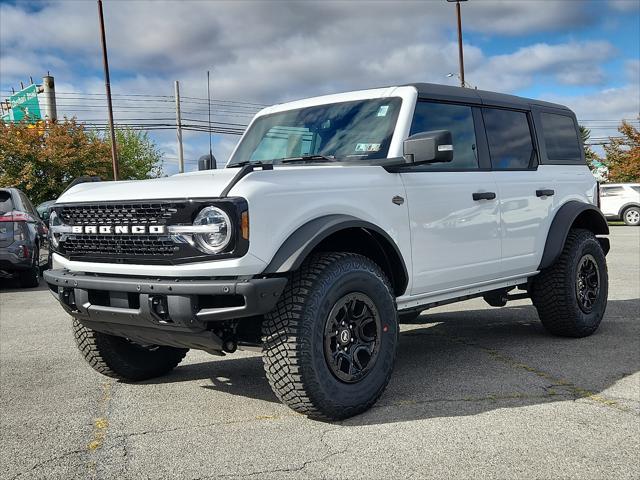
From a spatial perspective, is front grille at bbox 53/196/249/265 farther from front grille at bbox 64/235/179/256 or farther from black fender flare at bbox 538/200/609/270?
black fender flare at bbox 538/200/609/270

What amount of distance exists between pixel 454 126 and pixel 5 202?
301 inches

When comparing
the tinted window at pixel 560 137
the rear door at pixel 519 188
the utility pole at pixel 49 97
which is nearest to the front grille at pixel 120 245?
the rear door at pixel 519 188

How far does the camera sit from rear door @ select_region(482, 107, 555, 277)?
5.13 meters

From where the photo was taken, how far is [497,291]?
17.5 feet

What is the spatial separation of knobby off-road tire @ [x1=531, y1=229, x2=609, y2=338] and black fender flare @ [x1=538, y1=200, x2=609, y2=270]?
163 mm

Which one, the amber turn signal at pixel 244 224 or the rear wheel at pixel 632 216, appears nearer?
the amber turn signal at pixel 244 224

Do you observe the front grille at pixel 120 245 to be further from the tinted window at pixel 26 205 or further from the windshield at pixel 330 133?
the tinted window at pixel 26 205

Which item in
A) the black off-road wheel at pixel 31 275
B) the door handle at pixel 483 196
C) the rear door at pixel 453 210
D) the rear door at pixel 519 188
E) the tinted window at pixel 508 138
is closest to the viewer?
the rear door at pixel 453 210

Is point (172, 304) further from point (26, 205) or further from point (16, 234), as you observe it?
point (26, 205)

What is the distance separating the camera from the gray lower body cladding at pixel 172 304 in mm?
3262

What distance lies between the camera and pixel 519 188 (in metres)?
5.25

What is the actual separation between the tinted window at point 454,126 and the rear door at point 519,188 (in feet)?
0.80

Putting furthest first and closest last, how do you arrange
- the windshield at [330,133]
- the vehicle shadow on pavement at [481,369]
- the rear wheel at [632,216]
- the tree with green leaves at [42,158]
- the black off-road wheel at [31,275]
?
the tree with green leaves at [42,158]
the rear wheel at [632,216]
the black off-road wheel at [31,275]
the windshield at [330,133]
the vehicle shadow on pavement at [481,369]

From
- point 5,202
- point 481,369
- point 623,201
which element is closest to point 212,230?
point 481,369
